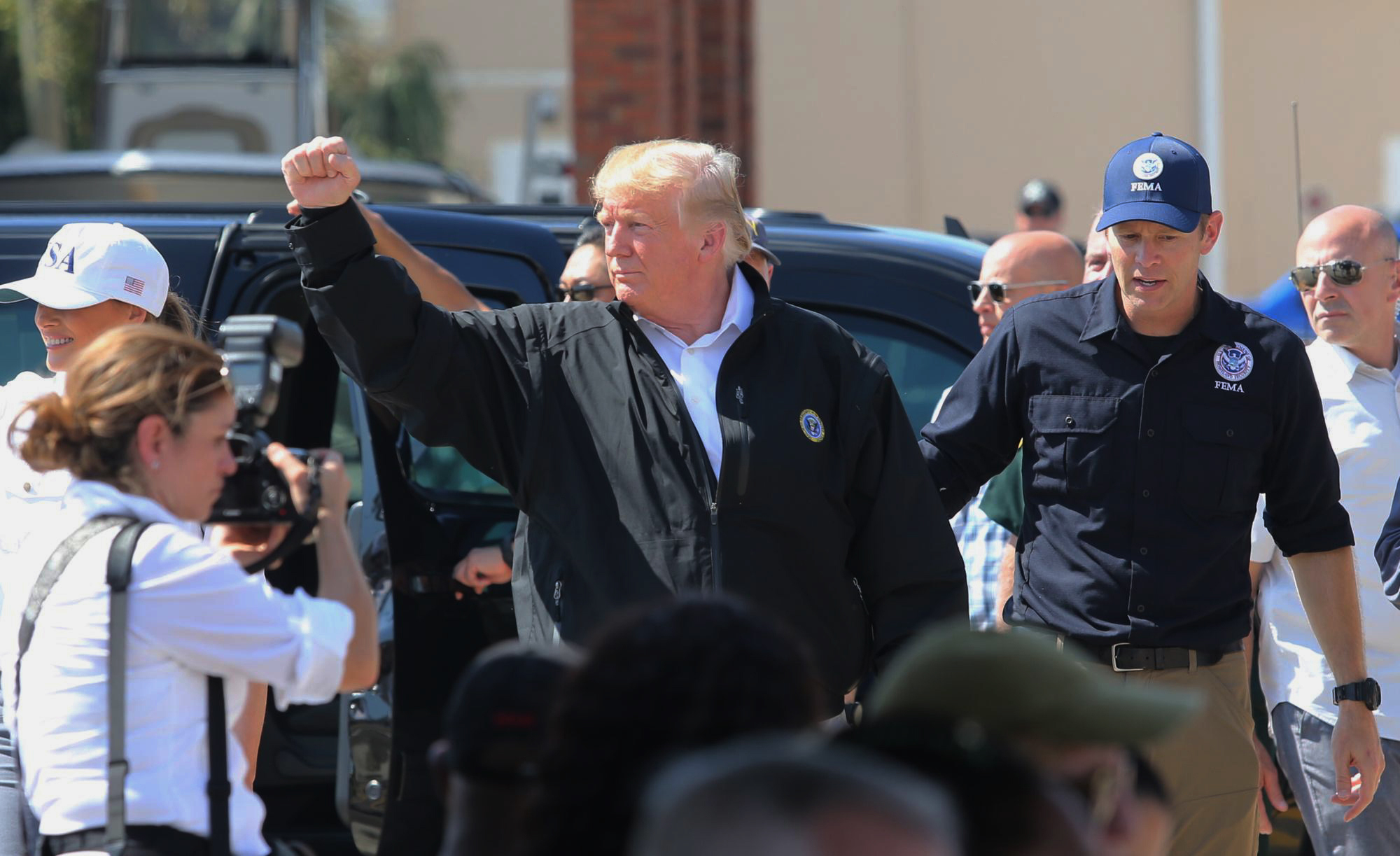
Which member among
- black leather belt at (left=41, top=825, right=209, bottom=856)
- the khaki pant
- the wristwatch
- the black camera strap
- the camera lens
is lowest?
the khaki pant

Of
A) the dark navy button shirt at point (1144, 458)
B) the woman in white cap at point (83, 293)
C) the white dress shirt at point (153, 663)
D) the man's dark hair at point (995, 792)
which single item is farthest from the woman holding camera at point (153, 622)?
the dark navy button shirt at point (1144, 458)

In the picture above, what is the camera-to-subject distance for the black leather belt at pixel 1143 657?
330cm

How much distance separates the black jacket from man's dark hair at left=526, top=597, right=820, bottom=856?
4.65 feet

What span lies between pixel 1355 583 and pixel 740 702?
7.79 ft

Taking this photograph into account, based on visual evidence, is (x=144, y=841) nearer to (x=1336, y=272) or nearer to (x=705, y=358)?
(x=705, y=358)

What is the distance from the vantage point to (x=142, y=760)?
2.23m

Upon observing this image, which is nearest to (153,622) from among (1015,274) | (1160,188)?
(1160,188)

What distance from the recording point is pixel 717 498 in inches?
121

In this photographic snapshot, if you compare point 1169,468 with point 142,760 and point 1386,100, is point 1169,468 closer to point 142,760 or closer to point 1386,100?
point 142,760

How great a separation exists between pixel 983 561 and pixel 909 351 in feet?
1.99

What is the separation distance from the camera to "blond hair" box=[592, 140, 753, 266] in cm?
324

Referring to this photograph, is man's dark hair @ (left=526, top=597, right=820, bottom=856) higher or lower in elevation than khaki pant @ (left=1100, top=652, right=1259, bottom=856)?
higher

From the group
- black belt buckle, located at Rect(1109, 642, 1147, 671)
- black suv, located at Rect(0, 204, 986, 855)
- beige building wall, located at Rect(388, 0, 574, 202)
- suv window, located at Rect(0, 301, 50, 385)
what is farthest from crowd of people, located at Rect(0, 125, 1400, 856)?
beige building wall, located at Rect(388, 0, 574, 202)

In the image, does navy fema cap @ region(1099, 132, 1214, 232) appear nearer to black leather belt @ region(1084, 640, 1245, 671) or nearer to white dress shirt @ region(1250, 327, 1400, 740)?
white dress shirt @ region(1250, 327, 1400, 740)
